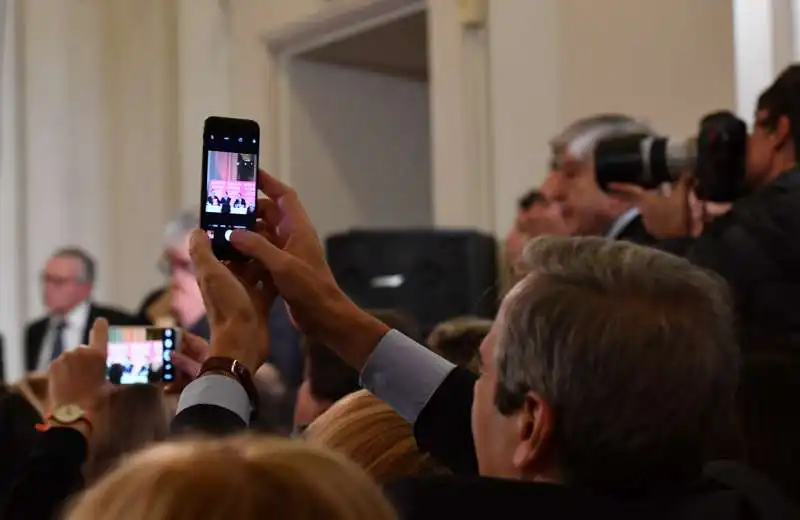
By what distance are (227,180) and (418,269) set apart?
105 inches

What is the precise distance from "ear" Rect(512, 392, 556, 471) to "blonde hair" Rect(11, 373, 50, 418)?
118 centimetres

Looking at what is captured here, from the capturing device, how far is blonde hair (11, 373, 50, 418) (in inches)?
80.3

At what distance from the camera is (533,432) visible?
1.05 metres

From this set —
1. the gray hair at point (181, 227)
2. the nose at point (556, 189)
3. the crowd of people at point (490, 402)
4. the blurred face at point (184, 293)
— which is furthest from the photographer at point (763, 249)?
the gray hair at point (181, 227)

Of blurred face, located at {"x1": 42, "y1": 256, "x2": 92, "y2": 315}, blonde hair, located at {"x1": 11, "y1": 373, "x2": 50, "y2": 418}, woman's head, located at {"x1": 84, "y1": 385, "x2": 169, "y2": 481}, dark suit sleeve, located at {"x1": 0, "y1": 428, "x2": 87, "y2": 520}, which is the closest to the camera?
dark suit sleeve, located at {"x1": 0, "y1": 428, "x2": 87, "y2": 520}

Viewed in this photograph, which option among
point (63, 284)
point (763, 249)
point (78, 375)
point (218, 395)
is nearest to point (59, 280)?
point (63, 284)

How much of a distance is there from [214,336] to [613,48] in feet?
8.87

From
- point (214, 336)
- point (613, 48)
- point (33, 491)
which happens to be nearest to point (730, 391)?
point (214, 336)

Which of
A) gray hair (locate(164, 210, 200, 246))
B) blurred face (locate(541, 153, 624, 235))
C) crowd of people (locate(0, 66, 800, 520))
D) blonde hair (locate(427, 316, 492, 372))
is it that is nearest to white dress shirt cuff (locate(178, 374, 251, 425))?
crowd of people (locate(0, 66, 800, 520))

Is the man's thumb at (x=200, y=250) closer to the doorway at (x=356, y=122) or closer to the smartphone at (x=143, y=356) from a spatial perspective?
the smartphone at (x=143, y=356)

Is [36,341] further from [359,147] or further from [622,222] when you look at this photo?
[622,222]

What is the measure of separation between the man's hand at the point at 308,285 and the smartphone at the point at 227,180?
0.03 meters

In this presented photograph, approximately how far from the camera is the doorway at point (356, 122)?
5145 mm

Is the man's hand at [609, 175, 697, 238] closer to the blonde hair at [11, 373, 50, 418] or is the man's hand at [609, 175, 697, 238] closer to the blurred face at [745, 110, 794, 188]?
the blurred face at [745, 110, 794, 188]
